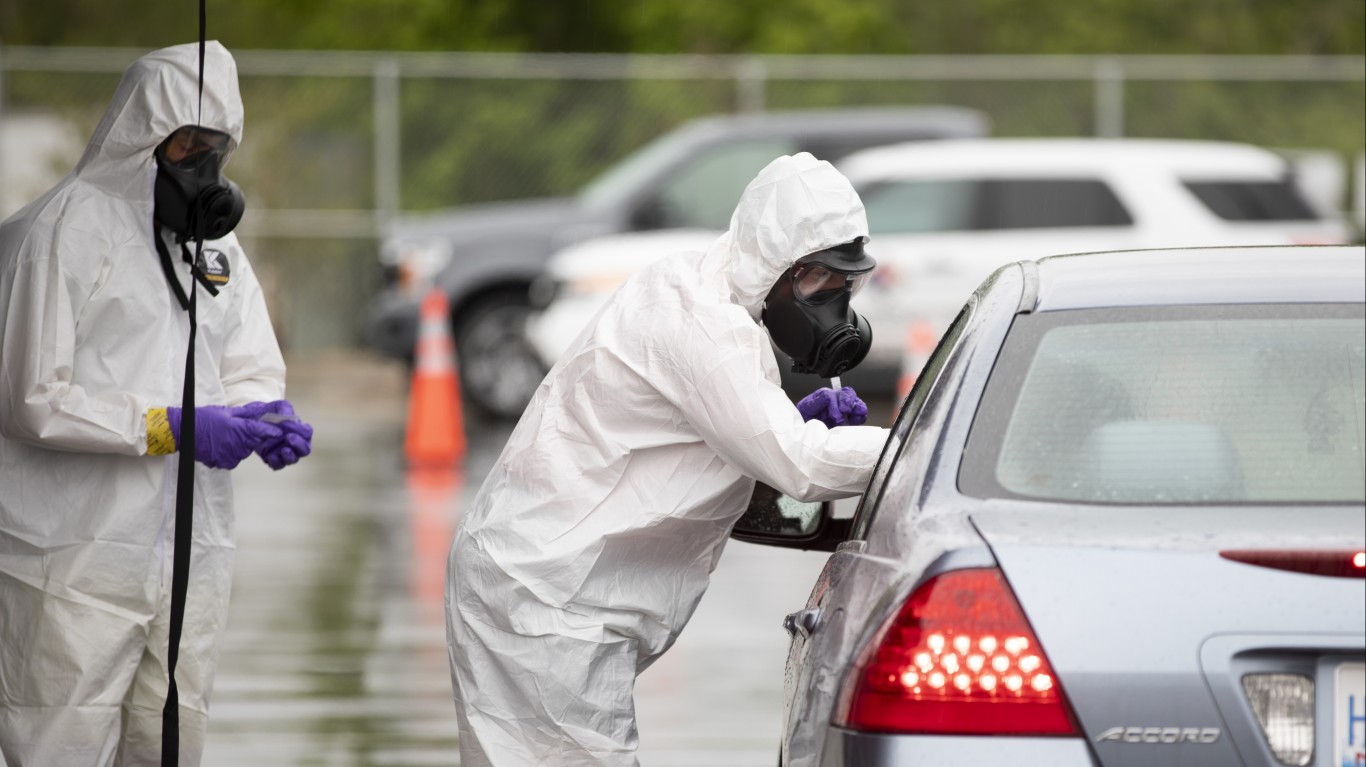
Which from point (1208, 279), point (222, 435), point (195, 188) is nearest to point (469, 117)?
point (195, 188)

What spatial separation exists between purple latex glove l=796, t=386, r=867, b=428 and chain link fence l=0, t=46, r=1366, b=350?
47.1 ft

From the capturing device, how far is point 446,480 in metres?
12.3

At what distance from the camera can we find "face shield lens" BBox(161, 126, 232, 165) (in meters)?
4.66

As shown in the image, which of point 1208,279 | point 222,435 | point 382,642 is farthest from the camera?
point 382,642

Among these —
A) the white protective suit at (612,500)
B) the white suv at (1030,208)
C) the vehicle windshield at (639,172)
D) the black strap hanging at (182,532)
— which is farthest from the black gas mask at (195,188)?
the vehicle windshield at (639,172)

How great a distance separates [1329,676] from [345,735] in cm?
405

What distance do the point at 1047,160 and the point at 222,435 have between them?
441 inches

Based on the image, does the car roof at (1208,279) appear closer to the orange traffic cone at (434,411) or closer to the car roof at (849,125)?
the orange traffic cone at (434,411)

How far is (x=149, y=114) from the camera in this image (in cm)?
453

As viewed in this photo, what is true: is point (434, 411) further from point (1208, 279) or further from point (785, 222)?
point (1208, 279)

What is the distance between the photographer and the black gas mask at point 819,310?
3957 millimetres

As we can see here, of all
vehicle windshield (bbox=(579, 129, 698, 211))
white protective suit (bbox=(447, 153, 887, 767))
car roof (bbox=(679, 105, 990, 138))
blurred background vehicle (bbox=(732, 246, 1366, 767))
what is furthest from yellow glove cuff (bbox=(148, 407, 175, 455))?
car roof (bbox=(679, 105, 990, 138))

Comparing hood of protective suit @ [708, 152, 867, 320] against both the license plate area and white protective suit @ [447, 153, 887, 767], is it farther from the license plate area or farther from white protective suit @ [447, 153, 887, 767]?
the license plate area

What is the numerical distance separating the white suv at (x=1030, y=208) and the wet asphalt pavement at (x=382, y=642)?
12.1ft
